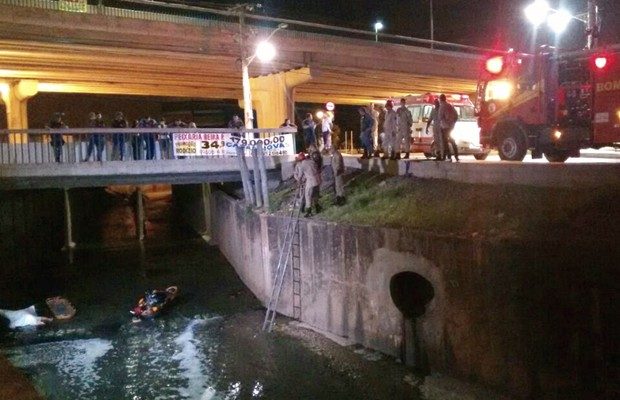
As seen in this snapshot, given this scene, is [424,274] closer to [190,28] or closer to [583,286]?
[583,286]

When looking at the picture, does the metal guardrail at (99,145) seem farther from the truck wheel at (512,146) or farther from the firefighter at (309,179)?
the truck wheel at (512,146)

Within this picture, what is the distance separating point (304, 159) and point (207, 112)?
33.3m

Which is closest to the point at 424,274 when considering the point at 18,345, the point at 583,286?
the point at 583,286

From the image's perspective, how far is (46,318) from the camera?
53.6 ft

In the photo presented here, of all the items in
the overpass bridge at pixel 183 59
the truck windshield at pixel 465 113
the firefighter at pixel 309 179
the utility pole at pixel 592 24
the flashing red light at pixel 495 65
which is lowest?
the firefighter at pixel 309 179

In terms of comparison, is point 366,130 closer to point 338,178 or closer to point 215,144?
point 338,178

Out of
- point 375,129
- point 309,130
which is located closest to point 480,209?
point 375,129

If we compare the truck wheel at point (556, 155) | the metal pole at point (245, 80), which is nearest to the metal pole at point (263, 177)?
the metal pole at point (245, 80)

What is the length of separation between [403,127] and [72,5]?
12705 mm

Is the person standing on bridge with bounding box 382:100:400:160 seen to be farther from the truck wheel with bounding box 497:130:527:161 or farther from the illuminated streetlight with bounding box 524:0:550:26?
the illuminated streetlight with bounding box 524:0:550:26

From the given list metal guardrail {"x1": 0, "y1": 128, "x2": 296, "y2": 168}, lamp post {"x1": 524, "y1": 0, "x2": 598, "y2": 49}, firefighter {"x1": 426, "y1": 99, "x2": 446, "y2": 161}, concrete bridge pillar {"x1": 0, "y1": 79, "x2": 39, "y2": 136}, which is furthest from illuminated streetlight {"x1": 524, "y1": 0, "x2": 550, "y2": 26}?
concrete bridge pillar {"x1": 0, "y1": 79, "x2": 39, "y2": 136}

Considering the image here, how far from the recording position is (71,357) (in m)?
13.8

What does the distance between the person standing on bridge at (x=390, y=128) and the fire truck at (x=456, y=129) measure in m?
2.70

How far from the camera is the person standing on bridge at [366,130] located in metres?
18.0
